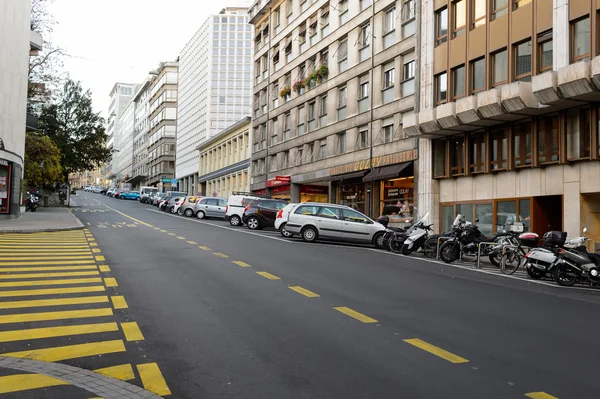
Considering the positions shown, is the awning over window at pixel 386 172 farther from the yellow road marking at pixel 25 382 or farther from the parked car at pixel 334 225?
the yellow road marking at pixel 25 382

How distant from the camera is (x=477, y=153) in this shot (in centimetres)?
2412

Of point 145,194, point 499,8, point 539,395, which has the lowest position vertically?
point 539,395

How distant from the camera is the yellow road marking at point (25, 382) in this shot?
437 cm

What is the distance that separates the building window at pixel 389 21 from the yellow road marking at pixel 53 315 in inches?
1071

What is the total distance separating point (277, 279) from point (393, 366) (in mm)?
5495

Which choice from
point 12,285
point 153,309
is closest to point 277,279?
point 153,309

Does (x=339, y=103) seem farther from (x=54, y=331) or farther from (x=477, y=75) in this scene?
(x=54, y=331)

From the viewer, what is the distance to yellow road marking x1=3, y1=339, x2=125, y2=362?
17.3ft

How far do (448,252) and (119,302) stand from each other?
1104cm

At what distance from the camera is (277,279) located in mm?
10570

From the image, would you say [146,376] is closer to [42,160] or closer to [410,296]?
[410,296]

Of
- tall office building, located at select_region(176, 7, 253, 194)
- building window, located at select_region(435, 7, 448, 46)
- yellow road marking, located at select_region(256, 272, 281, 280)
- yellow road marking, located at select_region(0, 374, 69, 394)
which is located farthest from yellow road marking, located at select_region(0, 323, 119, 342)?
tall office building, located at select_region(176, 7, 253, 194)

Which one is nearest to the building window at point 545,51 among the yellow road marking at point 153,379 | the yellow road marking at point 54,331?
the yellow road marking at point 54,331

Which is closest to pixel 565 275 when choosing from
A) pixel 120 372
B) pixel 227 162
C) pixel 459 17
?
pixel 120 372
